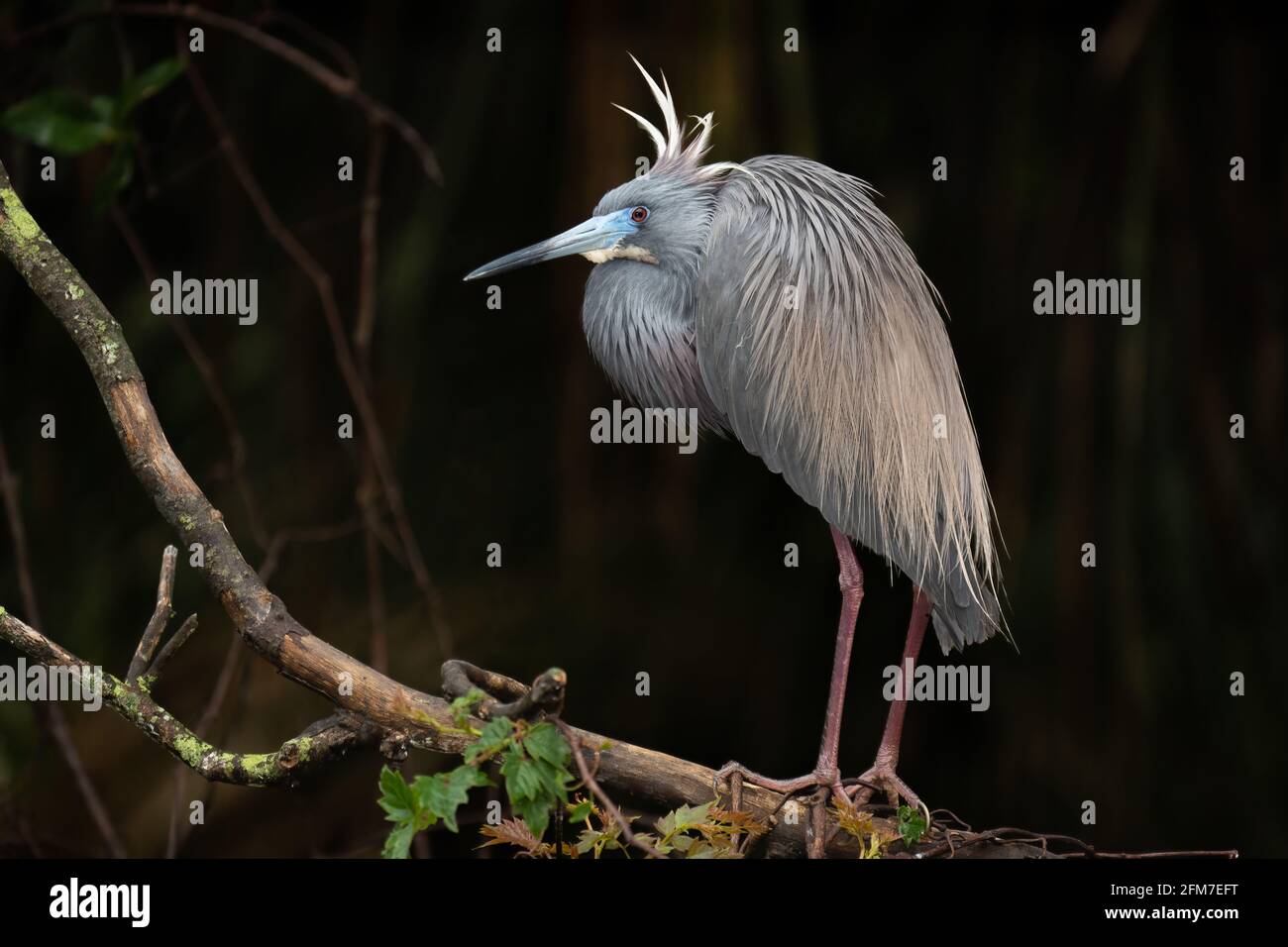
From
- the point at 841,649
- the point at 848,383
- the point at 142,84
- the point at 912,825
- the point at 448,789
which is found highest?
the point at 142,84

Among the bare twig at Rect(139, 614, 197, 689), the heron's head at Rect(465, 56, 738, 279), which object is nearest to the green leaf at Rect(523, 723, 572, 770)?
the bare twig at Rect(139, 614, 197, 689)

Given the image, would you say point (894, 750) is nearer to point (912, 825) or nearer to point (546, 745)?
point (912, 825)

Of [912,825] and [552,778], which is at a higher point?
[552,778]

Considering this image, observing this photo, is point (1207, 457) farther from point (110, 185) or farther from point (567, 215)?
point (110, 185)

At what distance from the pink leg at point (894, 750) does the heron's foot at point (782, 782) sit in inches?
2.2

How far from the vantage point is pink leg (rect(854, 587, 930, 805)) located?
2.11 meters

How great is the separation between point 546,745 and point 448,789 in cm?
11

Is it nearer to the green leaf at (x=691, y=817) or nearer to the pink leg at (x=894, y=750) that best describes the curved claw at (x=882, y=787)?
the pink leg at (x=894, y=750)

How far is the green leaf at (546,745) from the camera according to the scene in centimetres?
151

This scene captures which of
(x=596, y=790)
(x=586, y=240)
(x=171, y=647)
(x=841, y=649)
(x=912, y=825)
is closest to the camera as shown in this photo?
(x=596, y=790)

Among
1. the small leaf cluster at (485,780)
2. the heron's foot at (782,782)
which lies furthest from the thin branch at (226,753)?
the heron's foot at (782,782)

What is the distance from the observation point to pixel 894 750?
7.04 ft

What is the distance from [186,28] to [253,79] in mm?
238

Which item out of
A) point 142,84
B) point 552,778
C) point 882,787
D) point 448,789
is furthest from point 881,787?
point 142,84
